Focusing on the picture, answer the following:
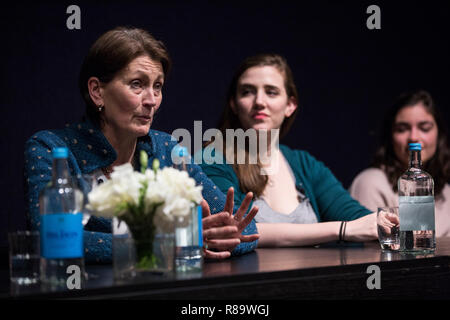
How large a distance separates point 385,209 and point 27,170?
3.36 ft

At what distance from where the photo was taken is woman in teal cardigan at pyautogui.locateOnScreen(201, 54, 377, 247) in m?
2.37

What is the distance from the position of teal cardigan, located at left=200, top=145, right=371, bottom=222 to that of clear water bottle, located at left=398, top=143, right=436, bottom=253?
0.81m

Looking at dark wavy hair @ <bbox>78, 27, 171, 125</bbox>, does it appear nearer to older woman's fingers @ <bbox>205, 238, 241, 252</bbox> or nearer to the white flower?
older woman's fingers @ <bbox>205, 238, 241, 252</bbox>

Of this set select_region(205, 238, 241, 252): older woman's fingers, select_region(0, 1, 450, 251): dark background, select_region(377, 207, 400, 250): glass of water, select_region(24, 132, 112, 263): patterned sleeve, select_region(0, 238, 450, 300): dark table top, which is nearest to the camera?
select_region(0, 238, 450, 300): dark table top

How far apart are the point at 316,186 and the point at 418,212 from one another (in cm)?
107

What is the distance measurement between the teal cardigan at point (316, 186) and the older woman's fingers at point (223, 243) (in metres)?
0.74

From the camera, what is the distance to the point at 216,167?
7.63 ft

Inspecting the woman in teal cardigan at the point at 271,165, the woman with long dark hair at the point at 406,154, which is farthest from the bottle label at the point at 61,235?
the woman with long dark hair at the point at 406,154

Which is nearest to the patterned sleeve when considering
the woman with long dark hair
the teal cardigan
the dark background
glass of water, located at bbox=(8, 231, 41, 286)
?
glass of water, located at bbox=(8, 231, 41, 286)
